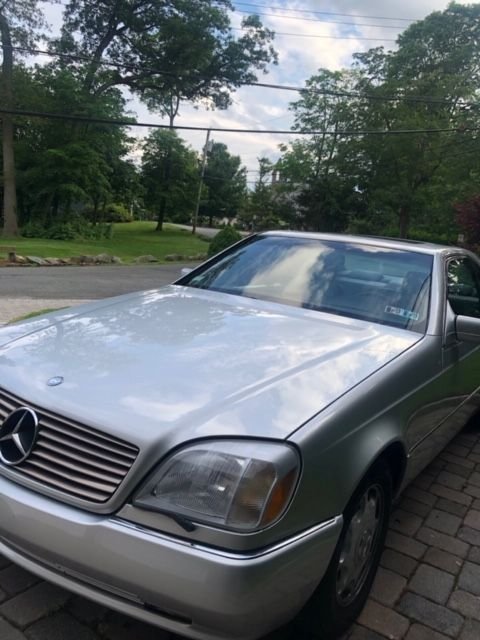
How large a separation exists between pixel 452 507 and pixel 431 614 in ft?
3.47

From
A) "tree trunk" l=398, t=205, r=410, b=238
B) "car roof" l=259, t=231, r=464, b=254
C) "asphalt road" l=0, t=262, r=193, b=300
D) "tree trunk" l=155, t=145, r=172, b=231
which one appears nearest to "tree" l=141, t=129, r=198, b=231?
"tree trunk" l=155, t=145, r=172, b=231

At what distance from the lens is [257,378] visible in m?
1.92

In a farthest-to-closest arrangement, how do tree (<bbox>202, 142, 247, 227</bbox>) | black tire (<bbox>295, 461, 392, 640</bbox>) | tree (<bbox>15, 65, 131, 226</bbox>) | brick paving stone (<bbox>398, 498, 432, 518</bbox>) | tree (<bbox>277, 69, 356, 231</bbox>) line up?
Result: 1. tree (<bbox>202, 142, 247, 227</bbox>)
2. tree (<bbox>277, 69, 356, 231</bbox>)
3. tree (<bbox>15, 65, 131, 226</bbox>)
4. brick paving stone (<bbox>398, 498, 432, 518</bbox>)
5. black tire (<bbox>295, 461, 392, 640</bbox>)

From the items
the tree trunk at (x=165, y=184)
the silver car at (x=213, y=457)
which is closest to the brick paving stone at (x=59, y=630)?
the silver car at (x=213, y=457)

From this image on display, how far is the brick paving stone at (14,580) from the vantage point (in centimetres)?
207

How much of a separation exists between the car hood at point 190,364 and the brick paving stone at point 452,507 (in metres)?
1.26

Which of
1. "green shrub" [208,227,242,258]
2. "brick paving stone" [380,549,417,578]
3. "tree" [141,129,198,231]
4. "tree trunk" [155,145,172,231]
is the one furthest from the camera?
"tree trunk" [155,145,172,231]

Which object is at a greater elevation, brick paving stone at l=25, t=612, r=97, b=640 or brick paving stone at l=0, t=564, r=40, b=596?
brick paving stone at l=25, t=612, r=97, b=640

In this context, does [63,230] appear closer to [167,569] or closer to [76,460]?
[76,460]

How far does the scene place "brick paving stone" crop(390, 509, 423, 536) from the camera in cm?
287

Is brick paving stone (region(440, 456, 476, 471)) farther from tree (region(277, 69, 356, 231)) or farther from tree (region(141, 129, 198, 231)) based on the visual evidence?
tree (region(141, 129, 198, 231))

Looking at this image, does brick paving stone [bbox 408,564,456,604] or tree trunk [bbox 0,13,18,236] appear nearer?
brick paving stone [bbox 408,564,456,604]

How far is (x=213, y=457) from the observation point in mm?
1558

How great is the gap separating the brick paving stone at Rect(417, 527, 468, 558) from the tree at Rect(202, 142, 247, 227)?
6185 centimetres
